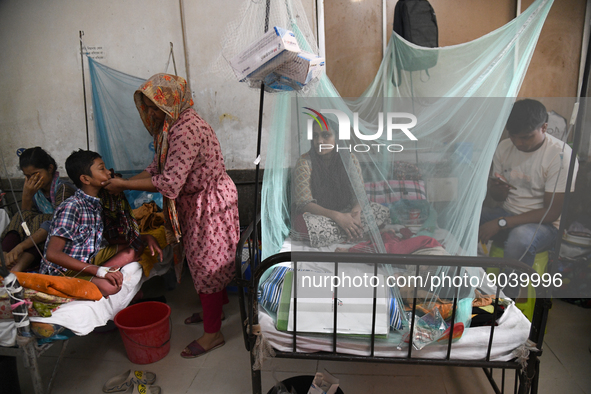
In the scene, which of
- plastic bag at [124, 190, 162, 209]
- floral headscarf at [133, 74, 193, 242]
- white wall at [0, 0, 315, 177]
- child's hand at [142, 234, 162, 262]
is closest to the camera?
floral headscarf at [133, 74, 193, 242]

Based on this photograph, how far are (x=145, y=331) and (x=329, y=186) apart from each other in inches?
51.8

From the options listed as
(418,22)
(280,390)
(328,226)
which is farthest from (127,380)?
(418,22)

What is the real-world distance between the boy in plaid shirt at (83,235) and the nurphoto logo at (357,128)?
122cm

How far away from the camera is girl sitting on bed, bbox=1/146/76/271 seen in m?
2.04

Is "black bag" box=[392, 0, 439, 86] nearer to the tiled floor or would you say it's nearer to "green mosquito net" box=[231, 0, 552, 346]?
"green mosquito net" box=[231, 0, 552, 346]

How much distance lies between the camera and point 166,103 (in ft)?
5.76

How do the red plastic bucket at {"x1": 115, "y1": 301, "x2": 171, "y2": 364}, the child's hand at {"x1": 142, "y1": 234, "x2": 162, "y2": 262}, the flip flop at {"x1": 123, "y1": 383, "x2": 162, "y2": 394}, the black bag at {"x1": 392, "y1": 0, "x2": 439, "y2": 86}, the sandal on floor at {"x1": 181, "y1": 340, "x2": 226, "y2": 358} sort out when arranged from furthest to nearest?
1. the black bag at {"x1": 392, "y1": 0, "x2": 439, "y2": 86}
2. the child's hand at {"x1": 142, "y1": 234, "x2": 162, "y2": 262}
3. the sandal on floor at {"x1": 181, "y1": 340, "x2": 226, "y2": 358}
4. the red plastic bucket at {"x1": 115, "y1": 301, "x2": 171, "y2": 364}
5. the flip flop at {"x1": 123, "y1": 383, "x2": 162, "y2": 394}

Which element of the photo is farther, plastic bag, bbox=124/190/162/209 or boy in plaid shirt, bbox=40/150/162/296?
plastic bag, bbox=124/190/162/209

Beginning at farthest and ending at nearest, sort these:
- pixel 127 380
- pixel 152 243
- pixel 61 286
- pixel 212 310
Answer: pixel 152 243, pixel 212 310, pixel 127 380, pixel 61 286

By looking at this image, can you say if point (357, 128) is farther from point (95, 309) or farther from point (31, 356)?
point (31, 356)

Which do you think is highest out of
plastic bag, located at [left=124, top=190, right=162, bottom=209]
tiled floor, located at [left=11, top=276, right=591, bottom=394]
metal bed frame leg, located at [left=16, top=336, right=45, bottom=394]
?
plastic bag, located at [left=124, top=190, right=162, bottom=209]

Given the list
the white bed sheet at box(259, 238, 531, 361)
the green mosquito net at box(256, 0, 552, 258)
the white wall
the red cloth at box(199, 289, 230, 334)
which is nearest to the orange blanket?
the red cloth at box(199, 289, 230, 334)

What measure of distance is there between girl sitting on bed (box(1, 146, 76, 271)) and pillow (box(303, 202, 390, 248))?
1.66m

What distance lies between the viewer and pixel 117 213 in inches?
78.3
